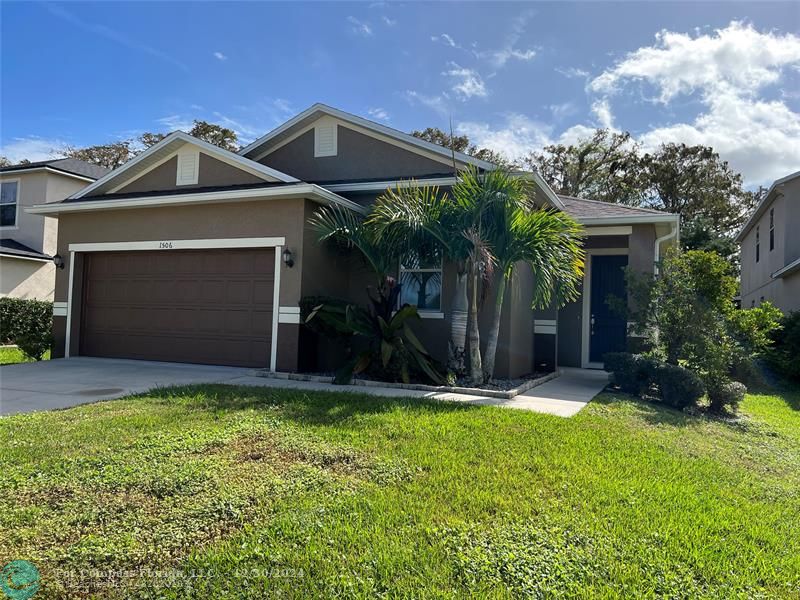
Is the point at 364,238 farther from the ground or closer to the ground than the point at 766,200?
closer to the ground

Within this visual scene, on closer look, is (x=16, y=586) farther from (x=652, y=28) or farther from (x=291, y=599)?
(x=652, y=28)

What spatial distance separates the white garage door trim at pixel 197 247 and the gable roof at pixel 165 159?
1.28 m

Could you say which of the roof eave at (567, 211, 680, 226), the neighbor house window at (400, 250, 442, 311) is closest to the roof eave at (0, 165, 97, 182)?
the neighbor house window at (400, 250, 442, 311)

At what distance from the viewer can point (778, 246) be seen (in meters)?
16.2

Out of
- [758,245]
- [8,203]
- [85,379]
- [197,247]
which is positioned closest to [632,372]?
[197,247]

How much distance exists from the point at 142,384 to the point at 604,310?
10.2 metres

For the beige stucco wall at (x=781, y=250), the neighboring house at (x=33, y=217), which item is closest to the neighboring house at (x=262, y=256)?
the beige stucco wall at (x=781, y=250)

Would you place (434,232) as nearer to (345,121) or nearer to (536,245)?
(536,245)

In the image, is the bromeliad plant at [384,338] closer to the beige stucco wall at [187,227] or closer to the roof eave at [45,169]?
the beige stucco wall at [187,227]

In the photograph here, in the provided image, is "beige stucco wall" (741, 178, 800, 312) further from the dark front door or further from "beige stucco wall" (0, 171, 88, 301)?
"beige stucco wall" (0, 171, 88, 301)

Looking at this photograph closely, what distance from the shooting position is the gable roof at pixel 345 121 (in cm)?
1058

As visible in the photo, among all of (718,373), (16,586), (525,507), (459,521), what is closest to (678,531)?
(525,507)

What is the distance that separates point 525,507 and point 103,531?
9.03 ft

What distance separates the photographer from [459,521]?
10.7ft
